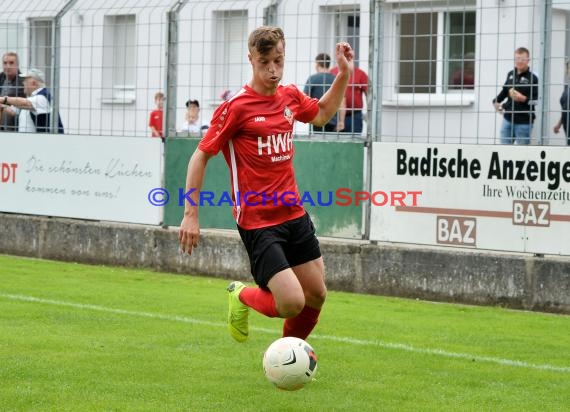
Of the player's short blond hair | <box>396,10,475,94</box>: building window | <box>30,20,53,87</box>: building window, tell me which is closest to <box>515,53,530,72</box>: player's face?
<box>396,10,475,94</box>: building window

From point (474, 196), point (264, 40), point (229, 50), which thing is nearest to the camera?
point (264, 40)

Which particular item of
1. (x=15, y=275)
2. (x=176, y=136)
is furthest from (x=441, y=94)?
(x=15, y=275)

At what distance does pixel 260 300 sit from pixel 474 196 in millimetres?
4939

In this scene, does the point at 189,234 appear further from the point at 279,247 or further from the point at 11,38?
the point at 11,38

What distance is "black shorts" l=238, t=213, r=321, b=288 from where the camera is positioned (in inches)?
325

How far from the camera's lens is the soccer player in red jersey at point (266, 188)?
26.9 ft

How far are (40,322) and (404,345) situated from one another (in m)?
3.00

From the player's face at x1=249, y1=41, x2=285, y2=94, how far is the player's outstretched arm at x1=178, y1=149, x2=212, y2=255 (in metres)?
0.61

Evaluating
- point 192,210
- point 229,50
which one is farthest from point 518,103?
point 192,210

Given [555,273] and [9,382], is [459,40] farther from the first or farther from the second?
[9,382]

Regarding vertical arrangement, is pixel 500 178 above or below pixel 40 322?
above

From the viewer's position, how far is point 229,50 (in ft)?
52.1

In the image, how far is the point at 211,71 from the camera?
52.0 feet

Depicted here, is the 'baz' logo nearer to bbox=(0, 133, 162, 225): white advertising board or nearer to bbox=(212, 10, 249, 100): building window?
bbox=(212, 10, 249, 100): building window
